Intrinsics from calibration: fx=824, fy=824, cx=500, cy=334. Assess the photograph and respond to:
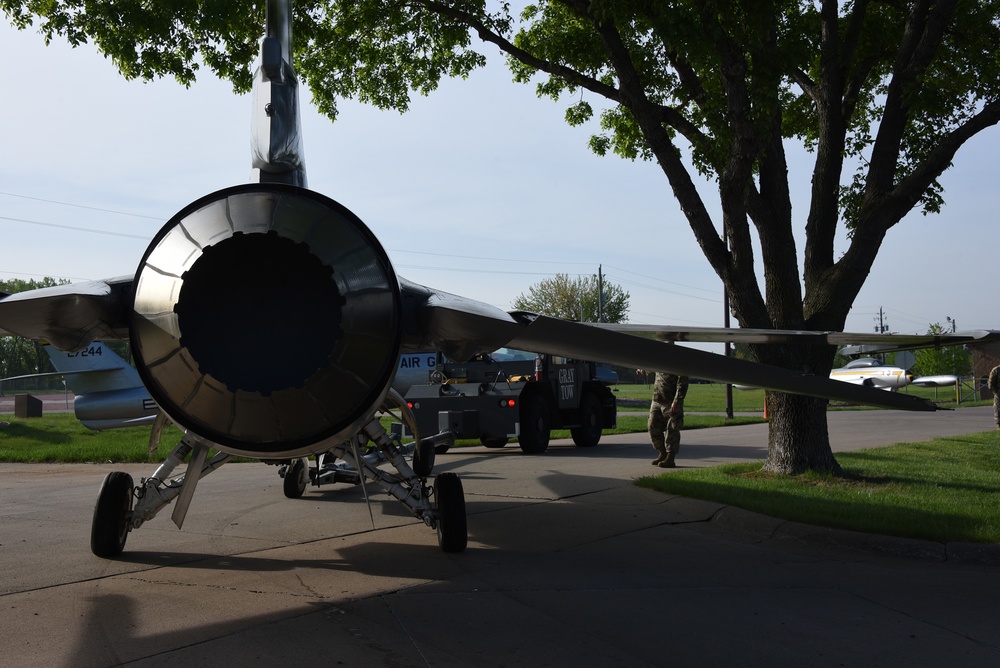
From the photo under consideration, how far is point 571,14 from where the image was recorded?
10.8m

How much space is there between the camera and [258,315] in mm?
3785

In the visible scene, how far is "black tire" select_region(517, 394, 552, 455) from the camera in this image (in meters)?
13.6

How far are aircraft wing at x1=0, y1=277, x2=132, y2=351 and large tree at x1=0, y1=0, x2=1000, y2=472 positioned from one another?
5.84 meters

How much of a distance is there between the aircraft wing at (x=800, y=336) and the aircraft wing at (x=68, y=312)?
3.34 m

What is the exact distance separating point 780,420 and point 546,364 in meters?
5.55

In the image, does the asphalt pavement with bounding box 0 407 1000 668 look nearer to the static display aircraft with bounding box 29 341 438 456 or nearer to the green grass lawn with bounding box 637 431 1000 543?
the green grass lawn with bounding box 637 431 1000 543

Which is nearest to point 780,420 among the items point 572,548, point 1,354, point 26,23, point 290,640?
point 572,548

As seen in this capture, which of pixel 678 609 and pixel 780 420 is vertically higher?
pixel 780 420

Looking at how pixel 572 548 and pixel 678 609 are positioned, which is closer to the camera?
pixel 678 609

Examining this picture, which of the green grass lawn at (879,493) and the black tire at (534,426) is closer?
the green grass lawn at (879,493)

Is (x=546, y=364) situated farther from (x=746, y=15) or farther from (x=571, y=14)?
(x=746, y=15)

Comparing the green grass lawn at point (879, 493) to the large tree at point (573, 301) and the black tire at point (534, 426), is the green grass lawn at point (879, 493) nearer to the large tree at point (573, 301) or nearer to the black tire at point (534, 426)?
the black tire at point (534, 426)

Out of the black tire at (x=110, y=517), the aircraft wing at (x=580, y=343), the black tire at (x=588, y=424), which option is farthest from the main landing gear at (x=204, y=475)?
the black tire at (x=588, y=424)

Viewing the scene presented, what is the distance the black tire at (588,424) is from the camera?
50.0 feet
